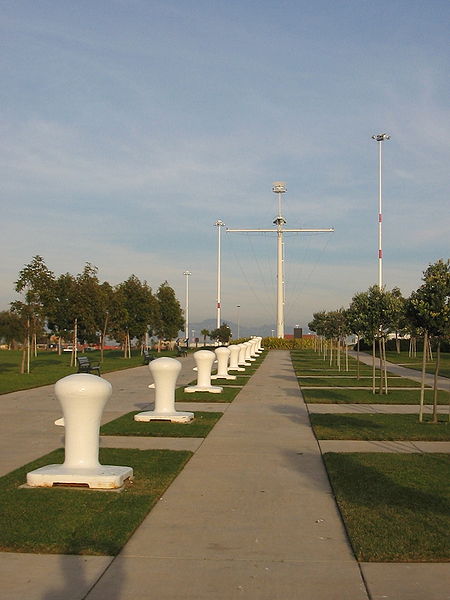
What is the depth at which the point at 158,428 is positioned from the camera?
43.8 feet

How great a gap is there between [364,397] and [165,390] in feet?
25.2

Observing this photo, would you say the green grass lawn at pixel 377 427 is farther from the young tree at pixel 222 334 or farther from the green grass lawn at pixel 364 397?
the young tree at pixel 222 334

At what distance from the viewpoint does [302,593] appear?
5.15 meters

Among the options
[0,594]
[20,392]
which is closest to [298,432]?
[0,594]

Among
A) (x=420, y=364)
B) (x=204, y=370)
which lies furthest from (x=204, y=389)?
(x=420, y=364)

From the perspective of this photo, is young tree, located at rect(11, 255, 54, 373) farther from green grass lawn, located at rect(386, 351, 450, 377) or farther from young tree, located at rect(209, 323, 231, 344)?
young tree, located at rect(209, 323, 231, 344)

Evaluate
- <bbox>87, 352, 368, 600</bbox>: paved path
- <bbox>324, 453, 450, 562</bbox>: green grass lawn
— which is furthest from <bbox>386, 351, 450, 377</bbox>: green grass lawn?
<bbox>87, 352, 368, 600</bbox>: paved path

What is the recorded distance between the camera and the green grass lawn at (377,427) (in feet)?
41.2

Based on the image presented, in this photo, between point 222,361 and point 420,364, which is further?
point 420,364

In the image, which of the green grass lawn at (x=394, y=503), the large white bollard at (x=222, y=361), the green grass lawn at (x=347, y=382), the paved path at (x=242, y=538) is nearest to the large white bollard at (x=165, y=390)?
the paved path at (x=242, y=538)

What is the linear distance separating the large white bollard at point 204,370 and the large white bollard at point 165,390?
543cm

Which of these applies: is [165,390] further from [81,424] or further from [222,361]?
[222,361]

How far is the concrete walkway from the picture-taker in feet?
17.0

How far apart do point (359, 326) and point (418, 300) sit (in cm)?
745
